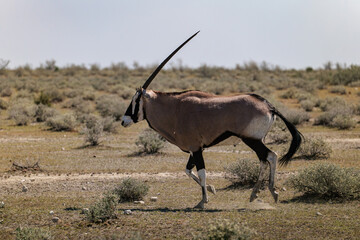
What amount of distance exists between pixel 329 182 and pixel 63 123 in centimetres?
1815

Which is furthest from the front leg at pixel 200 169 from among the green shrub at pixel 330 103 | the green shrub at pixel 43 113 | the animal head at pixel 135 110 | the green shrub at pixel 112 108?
the green shrub at pixel 330 103

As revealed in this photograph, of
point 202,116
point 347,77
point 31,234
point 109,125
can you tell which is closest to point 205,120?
point 202,116

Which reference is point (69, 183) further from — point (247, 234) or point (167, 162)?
point (247, 234)

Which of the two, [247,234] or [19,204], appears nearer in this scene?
[247,234]

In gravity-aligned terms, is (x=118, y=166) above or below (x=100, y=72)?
below

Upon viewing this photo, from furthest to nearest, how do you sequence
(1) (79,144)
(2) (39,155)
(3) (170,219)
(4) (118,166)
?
(1) (79,144)
(2) (39,155)
(4) (118,166)
(3) (170,219)

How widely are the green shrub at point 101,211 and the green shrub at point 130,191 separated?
2.35 metres

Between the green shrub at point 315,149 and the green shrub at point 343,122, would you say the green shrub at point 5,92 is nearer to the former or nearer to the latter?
the green shrub at point 343,122

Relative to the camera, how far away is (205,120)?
10.1m

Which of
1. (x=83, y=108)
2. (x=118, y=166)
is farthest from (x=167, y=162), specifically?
(x=83, y=108)

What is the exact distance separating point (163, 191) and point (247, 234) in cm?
A: 606

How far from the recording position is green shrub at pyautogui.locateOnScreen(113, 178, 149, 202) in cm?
1142

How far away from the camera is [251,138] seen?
986 centimetres

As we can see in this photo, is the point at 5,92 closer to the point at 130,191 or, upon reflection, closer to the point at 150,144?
the point at 150,144
